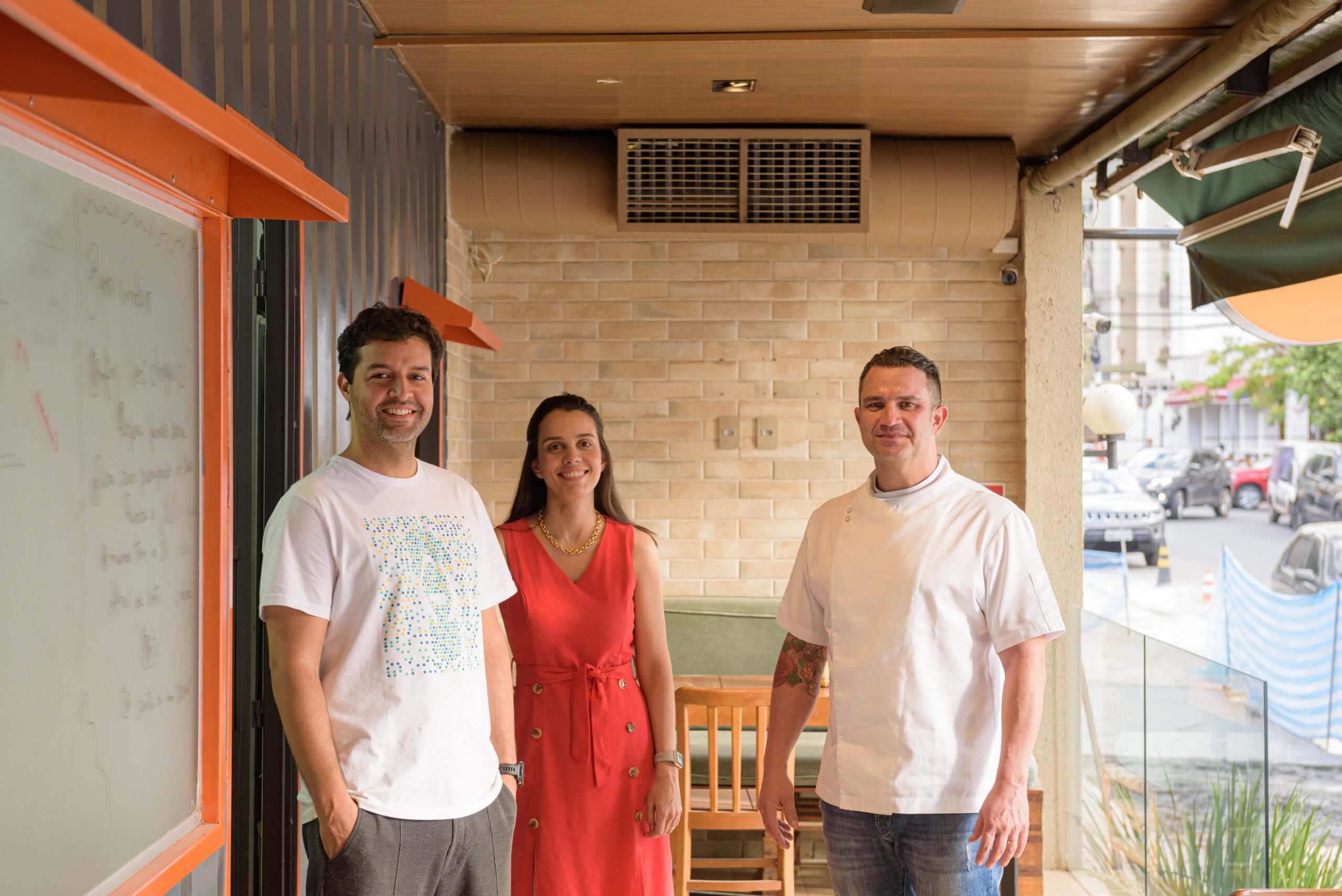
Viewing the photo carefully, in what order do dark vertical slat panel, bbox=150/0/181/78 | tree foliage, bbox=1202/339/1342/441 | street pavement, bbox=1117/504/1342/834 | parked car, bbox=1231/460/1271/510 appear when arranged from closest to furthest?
dark vertical slat panel, bbox=150/0/181/78
street pavement, bbox=1117/504/1342/834
tree foliage, bbox=1202/339/1342/441
parked car, bbox=1231/460/1271/510

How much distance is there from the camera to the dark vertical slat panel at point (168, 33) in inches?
65.9

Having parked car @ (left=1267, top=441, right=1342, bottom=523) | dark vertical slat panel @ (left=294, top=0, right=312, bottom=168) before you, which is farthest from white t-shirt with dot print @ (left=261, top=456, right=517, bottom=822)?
parked car @ (left=1267, top=441, right=1342, bottom=523)

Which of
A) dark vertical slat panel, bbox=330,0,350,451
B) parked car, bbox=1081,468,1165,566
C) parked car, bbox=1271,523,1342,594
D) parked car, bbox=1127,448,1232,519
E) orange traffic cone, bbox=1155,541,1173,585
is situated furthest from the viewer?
parked car, bbox=1127,448,1232,519

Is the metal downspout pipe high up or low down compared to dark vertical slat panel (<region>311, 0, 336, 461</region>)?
up

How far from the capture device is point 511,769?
6.36 feet

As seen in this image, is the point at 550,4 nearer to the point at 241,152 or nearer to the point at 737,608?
the point at 241,152

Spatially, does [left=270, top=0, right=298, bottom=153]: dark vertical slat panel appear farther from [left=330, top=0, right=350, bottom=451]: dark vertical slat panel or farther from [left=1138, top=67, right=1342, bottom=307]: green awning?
[left=1138, top=67, right=1342, bottom=307]: green awning

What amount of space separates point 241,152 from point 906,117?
315cm

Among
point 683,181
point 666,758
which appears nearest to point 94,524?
point 666,758

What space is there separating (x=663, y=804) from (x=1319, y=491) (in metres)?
14.4

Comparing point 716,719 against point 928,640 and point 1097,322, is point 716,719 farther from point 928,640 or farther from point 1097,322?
point 1097,322

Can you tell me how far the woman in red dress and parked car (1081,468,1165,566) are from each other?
32.4ft

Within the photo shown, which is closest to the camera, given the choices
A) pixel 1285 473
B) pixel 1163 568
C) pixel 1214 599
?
pixel 1214 599

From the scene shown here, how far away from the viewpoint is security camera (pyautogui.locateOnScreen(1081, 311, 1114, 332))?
191 inches
